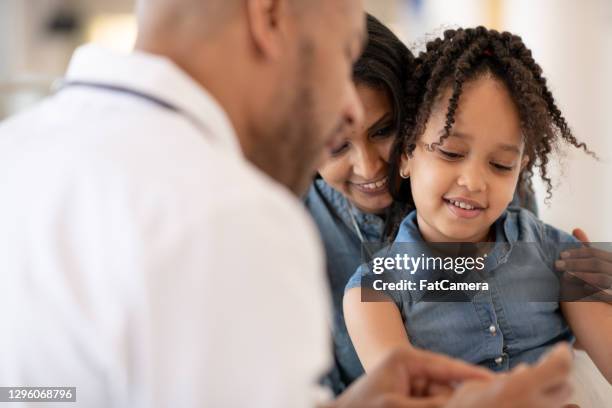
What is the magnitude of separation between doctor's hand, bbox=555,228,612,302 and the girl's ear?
338mm

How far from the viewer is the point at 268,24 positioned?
2.97 ft

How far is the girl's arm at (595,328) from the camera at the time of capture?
1.51 m

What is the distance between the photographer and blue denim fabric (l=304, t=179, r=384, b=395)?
1692 mm

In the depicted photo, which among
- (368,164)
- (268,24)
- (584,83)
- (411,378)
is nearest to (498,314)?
(368,164)

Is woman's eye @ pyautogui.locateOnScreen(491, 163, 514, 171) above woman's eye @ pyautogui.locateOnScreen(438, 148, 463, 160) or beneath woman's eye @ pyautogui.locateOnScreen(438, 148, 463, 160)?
beneath

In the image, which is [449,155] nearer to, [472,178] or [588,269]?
[472,178]

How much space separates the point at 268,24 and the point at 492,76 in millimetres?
715

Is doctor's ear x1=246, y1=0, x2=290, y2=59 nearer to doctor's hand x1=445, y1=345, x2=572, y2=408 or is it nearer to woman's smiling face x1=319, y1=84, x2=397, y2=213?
doctor's hand x1=445, y1=345, x2=572, y2=408

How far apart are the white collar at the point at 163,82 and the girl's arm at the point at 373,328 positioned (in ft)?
2.20

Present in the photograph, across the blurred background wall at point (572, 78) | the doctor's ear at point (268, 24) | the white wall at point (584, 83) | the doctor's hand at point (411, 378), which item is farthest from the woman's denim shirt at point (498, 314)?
the white wall at point (584, 83)

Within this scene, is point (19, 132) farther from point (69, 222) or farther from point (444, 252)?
point (444, 252)

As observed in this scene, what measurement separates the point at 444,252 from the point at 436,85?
1.05 feet

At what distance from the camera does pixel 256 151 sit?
98 centimetres

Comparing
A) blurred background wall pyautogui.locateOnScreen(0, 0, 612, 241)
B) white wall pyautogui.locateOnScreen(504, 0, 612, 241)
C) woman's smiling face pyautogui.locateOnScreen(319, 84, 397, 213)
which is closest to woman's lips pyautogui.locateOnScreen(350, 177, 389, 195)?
woman's smiling face pyautogui.locateOnScreen(319, 84, 397, 213)
